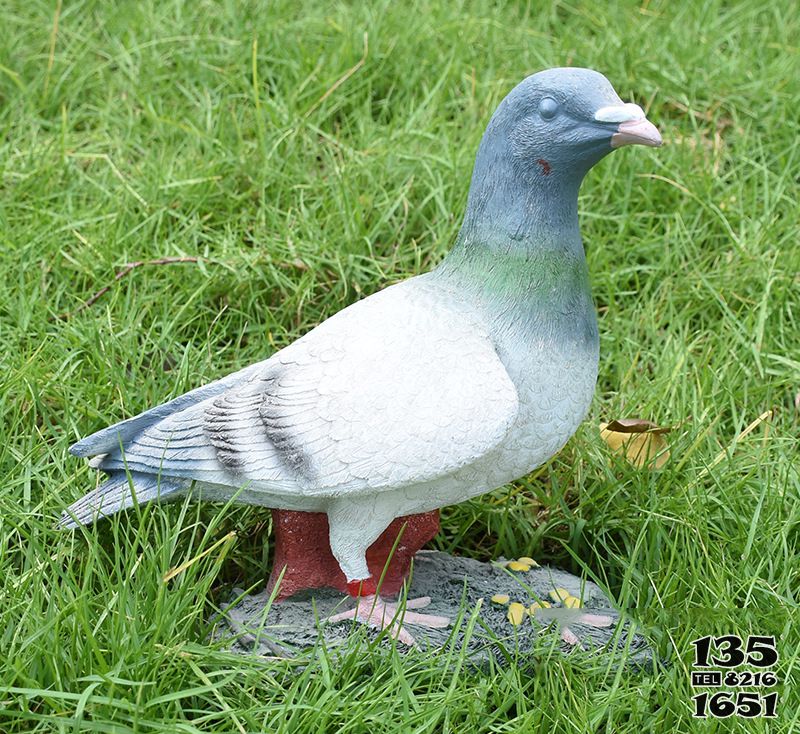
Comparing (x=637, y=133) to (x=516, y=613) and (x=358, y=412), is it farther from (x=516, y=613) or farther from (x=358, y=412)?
(x=516, y=613)

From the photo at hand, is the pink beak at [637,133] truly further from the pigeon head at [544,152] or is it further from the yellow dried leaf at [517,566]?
the yellow dried leaf at [517,566]

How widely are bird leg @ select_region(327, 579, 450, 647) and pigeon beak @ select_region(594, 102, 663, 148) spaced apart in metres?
1.07

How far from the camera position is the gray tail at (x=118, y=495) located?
2.46m

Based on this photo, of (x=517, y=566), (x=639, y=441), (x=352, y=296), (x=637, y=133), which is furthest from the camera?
(x=352, y=296)

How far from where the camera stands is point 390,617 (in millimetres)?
2492

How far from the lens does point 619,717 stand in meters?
2.39

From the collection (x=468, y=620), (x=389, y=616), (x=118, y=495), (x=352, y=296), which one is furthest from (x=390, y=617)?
(x=352, y=296)

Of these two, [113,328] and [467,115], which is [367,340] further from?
[467,115]

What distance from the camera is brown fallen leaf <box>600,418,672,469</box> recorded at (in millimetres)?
2988

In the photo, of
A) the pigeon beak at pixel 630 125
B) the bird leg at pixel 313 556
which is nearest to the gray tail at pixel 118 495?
the bird leg at pixel 313 556

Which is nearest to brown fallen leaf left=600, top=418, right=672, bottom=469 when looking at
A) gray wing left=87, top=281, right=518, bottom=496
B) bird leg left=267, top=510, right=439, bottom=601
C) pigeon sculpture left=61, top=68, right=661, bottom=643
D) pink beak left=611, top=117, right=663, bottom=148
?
pigeon sculpture left=61, top=68, right=661, bottom=643

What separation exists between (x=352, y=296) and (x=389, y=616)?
53.2 inches

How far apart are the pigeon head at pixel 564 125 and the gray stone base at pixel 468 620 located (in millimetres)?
922

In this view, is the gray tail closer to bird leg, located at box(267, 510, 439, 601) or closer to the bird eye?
bird leg, located at box(267, 510, 439, 601)
